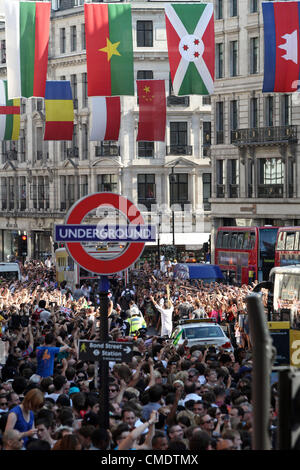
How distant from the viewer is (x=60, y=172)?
70.2 metres

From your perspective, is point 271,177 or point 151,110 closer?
point 151,110

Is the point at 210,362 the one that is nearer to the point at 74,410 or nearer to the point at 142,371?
the point at 142,371

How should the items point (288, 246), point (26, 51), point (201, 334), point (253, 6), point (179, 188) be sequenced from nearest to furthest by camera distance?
point (201, 334) → point (26, 51) → point (288, 246) → point (253, 6) → point (179, 188)

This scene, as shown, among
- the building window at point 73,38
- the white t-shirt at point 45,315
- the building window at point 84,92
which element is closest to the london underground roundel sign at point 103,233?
the white t-shirt at point 45,315

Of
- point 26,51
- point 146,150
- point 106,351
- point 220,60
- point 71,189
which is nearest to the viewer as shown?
point 106,351

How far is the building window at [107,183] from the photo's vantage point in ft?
216

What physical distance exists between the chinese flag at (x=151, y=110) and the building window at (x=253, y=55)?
2463 centimetres

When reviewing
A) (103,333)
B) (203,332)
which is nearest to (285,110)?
(203,332)

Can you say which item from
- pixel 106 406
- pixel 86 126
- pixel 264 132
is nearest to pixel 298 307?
pixel 106 406

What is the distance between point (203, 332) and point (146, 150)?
4564cm

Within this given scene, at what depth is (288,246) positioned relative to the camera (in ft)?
120

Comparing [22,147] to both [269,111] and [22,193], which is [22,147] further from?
[269,111]

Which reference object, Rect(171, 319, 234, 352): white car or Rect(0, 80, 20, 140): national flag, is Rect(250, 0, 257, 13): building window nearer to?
Rect(0, 80, 20, 140): national flag

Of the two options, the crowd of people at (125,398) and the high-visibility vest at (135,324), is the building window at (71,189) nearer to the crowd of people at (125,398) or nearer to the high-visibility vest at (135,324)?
the high-visibility vest at (135,324)
